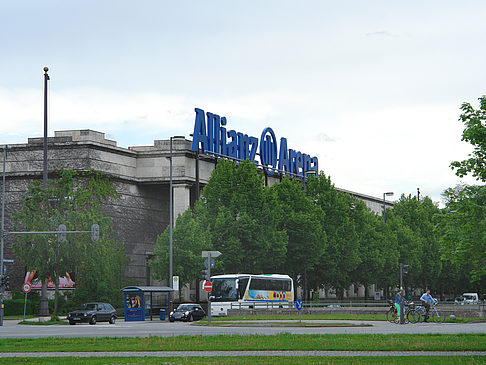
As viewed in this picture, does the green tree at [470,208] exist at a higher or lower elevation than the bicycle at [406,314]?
higher

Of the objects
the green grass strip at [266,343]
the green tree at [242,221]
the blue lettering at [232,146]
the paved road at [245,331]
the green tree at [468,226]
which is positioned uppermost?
the blue lettering at [232,146]

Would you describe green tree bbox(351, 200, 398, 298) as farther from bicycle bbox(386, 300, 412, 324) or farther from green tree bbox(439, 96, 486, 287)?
green tree bbox(439, 96, 486, 287)

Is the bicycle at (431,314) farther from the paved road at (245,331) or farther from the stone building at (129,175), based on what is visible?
the stone building at (129,175)

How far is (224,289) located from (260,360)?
41796 mm

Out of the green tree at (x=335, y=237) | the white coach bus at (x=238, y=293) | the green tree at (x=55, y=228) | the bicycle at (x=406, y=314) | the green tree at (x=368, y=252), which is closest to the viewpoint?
the bicycle at (x=406, y=314)

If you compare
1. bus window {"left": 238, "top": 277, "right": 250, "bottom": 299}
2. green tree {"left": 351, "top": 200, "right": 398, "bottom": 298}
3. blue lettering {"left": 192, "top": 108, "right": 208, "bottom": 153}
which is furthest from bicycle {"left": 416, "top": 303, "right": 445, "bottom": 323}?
green tree {"left": 351, "top": 200, "right": 398, "bottom": 298}

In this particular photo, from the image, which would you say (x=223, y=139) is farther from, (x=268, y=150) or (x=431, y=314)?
(x=431, y=314)

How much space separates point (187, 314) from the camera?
2275 inches

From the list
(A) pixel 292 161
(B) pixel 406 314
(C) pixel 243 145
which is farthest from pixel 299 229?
(B) pixel 406 314

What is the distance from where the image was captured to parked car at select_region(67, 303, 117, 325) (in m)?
53.6

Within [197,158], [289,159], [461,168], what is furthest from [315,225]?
[461,168]

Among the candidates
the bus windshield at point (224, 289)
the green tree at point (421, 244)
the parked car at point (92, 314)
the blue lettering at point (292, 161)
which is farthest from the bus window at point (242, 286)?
the green tree at point (421, 244)

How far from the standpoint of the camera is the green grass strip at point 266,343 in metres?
23.8

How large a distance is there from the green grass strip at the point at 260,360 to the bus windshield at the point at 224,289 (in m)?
40.3
